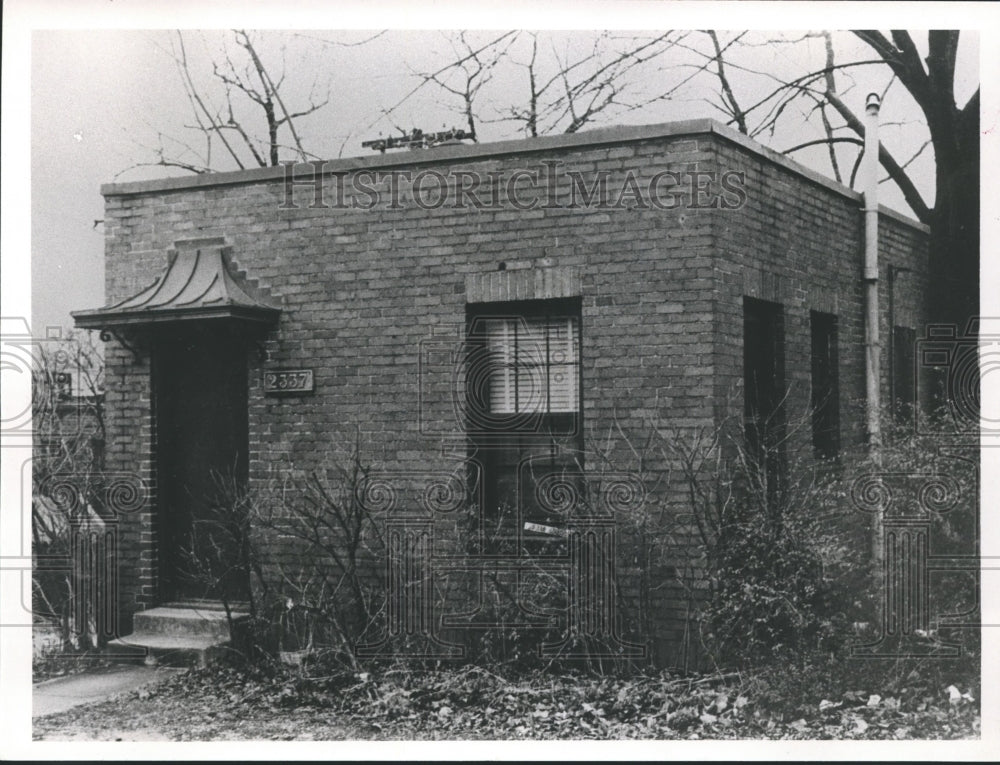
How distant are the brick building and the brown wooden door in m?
0.02

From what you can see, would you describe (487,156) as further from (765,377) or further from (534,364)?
(765,377)

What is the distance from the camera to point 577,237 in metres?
7.94

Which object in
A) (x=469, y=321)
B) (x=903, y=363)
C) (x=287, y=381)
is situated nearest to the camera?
(x=469, y=321)

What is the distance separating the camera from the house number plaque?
8633 millimetres

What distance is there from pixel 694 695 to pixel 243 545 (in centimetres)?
360

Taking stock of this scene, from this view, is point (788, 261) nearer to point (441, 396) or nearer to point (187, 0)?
point (441, 396)

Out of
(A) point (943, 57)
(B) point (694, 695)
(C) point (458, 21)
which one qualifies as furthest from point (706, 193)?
(B) point (694, 695)

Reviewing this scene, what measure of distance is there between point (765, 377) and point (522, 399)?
81.6 inches

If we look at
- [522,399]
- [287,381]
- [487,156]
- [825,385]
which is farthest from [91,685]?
[825,385]

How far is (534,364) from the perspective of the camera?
26.7 ft

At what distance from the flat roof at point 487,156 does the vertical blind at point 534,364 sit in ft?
4.19

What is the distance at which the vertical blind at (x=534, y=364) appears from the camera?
8078 mm

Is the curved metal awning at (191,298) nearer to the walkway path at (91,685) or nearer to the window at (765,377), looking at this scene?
the walkway path at (91,685)

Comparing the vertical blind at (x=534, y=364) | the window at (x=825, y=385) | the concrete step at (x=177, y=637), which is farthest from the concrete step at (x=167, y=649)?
the window at (x=825, y=385)
